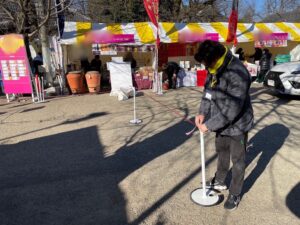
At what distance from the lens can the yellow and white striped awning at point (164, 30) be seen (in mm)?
12117

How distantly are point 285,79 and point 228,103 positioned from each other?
6968mm

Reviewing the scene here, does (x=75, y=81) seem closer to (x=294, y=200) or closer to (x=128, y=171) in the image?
(x=128, y=171)

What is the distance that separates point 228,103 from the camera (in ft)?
9.78

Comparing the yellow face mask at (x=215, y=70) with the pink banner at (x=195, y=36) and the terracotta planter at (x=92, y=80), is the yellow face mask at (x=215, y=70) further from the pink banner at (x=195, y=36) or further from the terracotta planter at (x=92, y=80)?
the pink banner at (x=195, y=36)

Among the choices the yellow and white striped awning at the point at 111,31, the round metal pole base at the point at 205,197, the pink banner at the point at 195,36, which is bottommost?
the round metal pole base at the point at 205,197

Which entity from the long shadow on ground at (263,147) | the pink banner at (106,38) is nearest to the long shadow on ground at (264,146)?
the long shadow on ground at (263,147)

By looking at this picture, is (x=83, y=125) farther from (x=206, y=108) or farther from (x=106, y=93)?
(x=106, y=93)

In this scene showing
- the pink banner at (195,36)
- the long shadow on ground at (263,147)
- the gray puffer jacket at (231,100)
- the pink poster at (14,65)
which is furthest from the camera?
the pink banner at (195,36)

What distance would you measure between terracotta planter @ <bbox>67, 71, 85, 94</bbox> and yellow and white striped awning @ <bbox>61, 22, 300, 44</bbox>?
46.8 inches

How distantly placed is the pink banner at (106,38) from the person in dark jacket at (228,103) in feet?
29.8

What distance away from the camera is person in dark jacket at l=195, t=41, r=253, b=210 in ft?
9.73

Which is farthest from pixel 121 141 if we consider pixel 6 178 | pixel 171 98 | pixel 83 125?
pixel 171 98

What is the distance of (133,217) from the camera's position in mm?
3316

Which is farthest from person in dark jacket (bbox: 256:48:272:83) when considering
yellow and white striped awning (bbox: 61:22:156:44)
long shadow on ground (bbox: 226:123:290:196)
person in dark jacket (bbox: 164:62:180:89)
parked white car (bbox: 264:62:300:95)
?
→ long shadow on ground (bbox: 226:123:290:196)
